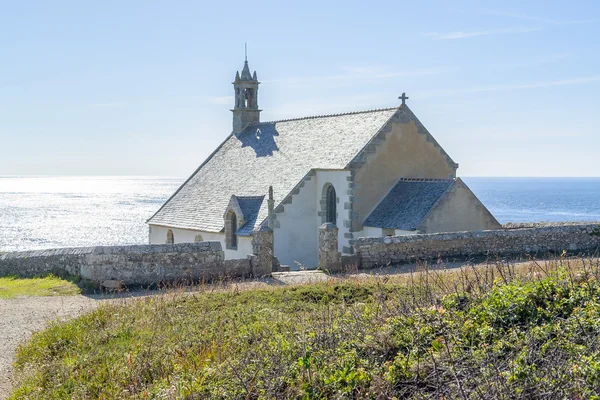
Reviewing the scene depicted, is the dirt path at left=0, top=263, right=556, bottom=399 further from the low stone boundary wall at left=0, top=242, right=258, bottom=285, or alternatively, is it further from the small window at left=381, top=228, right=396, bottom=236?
the small window at left=381, top=228, right=396, bottom=236

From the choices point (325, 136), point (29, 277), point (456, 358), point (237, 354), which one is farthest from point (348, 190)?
point (456, 358)

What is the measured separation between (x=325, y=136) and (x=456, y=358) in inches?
964

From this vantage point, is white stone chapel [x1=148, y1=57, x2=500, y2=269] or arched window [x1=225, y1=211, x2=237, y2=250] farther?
arched window [x1=225, y1=211, x2=237, y2=250]

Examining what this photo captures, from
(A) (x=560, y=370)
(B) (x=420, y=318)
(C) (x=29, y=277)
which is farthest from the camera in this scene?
(C) (x=29, y=277)

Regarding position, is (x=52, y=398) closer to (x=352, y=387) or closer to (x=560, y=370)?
(x=352, y=387)

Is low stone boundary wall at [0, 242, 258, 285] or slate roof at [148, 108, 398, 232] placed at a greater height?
slate roof at [148, 108, 398, 232]

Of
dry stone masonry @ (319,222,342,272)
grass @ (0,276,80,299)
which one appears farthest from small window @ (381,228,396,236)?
grass @ (0,276,80,299)

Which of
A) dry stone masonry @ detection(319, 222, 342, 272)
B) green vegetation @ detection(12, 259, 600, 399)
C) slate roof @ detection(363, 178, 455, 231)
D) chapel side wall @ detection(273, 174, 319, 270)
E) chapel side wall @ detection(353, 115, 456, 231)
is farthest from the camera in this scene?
chapel side wall @ detection(273, 174, 319, 270)

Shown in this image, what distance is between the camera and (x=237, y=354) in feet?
32.1

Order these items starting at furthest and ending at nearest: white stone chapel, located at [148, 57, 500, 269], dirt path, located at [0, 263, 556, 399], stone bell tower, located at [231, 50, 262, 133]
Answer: stone bell tower, located at [231, 50, 262, 133], white stone chapel, located at [148, 57, 500, 269], dirt path, located at [0, 263, 556, 399]

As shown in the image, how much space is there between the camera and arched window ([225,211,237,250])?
3017cm

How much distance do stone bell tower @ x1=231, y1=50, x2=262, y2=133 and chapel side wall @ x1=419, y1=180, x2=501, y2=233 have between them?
16.2m

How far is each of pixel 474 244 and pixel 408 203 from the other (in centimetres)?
625

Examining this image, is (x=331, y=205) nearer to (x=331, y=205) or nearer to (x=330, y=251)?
(x=331, y=205)
